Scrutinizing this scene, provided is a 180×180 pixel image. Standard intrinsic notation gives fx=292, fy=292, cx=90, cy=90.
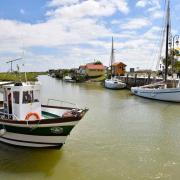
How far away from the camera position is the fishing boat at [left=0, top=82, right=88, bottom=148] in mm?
13016

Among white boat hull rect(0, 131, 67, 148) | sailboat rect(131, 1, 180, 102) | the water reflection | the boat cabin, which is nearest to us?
the water reflection

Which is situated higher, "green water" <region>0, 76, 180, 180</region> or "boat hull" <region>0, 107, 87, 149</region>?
"boat hull" <region>0, 107, 87, 149</region>

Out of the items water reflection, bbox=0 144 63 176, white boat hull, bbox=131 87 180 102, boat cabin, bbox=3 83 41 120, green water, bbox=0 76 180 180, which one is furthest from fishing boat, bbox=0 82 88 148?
white boat hull, bbox=131 87 180 102

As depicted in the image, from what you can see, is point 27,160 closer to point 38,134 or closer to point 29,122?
point 38,134

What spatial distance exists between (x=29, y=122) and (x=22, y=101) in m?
1.66

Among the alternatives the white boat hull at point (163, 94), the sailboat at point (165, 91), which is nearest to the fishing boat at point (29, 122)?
the white boat hull at point (163, 94)

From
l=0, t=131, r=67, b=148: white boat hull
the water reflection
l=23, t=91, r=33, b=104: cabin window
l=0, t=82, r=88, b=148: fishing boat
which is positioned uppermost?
l=23, t=91, r=33, b=104: cabin window

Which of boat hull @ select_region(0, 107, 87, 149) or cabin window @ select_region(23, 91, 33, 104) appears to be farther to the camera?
cabin window @ select_region(23, 91, 33, 104)

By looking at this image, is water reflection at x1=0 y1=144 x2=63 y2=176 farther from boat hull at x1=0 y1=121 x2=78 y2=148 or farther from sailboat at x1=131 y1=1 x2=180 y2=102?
sailboat at x1=131 y1=1 x2=180 y2=102

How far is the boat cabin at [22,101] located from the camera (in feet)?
46.6

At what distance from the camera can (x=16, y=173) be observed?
38.5ft

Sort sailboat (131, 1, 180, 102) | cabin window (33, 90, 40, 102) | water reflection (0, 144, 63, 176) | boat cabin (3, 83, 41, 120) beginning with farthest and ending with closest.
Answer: sailboat (131, 1, 180, 102), cabin window (33, 90, 40, 102), boat cabin (3, 83, 41, 120), water reflection (0, 144, 63, 176)

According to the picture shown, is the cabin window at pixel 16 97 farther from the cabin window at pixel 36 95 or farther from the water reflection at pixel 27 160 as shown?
the water reflection at pixel 27 160

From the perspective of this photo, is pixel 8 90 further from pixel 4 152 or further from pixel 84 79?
pixel 84 79
